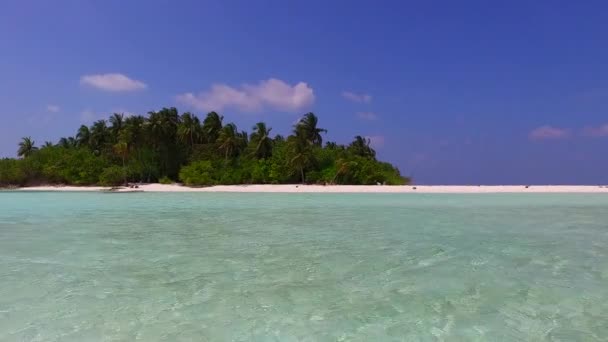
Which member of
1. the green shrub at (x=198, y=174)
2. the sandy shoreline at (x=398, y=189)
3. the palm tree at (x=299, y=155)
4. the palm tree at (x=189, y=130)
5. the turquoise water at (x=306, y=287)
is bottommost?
the turquoise water at (x=306, y=287)

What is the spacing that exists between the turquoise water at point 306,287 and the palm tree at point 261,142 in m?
41.8

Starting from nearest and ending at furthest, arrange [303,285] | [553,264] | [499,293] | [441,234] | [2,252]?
[499,293]
[303,285]
[553,264]
[2,252]
[441,234]

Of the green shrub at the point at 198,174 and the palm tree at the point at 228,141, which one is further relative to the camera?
the palm tree at the point at 228,141

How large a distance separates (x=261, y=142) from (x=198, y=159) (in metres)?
9.14

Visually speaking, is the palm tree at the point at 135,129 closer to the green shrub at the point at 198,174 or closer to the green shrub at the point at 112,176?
the green shrub at the point at 112,176

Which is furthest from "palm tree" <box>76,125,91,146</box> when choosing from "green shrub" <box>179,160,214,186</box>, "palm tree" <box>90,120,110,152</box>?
"green shrub" <box>179,160,214,186</box>

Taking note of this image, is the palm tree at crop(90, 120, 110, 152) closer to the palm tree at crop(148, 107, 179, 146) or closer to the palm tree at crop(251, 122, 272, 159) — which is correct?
the palm tree at crop(148, 107, 179, 146)

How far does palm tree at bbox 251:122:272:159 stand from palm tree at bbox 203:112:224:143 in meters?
6.40

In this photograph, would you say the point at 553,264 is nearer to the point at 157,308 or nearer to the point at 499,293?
the point at 499,293

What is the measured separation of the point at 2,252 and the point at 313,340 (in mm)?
8026

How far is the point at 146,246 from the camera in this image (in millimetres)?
9039

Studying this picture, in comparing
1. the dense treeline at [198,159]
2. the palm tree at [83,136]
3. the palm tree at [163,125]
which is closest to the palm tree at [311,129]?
the dense treeline at [198,159]

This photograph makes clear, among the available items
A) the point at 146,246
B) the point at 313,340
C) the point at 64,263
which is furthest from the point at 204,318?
the point at 146,246

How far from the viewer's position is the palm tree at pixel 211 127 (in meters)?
56.8
